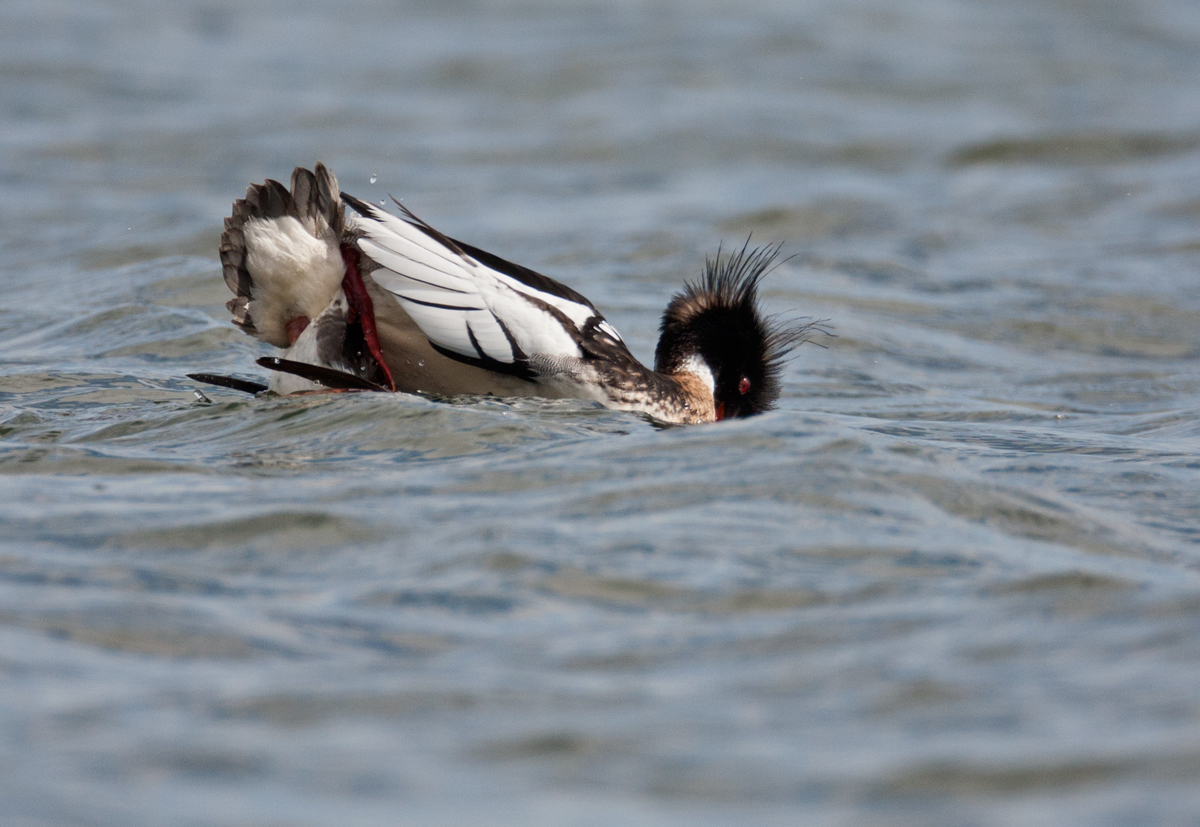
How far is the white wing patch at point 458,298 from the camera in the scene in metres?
6.14

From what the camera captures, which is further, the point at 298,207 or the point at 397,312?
the point at 397,312

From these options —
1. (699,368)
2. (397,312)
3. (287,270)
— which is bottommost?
(699,368)

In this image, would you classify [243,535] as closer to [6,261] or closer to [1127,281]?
[6,261]

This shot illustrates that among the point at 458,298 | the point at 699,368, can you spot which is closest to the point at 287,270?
the point at 458,298

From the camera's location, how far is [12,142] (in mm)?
14766

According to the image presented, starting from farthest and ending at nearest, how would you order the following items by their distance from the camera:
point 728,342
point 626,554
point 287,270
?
point 728,342, point 287,270, point 626,554

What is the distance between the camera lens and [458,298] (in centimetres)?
624

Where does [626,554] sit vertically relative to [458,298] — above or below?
below

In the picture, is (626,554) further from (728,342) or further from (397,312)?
(728,342)

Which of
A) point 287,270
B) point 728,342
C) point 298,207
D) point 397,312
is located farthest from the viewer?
point 728,342

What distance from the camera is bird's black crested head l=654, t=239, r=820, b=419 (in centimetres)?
728

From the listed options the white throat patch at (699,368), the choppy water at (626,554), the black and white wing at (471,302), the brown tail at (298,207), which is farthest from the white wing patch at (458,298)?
the white throat patch at (699,368)

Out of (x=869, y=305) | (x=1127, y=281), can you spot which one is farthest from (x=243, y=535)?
(x=1127, y=281)

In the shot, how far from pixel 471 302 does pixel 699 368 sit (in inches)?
61.3
